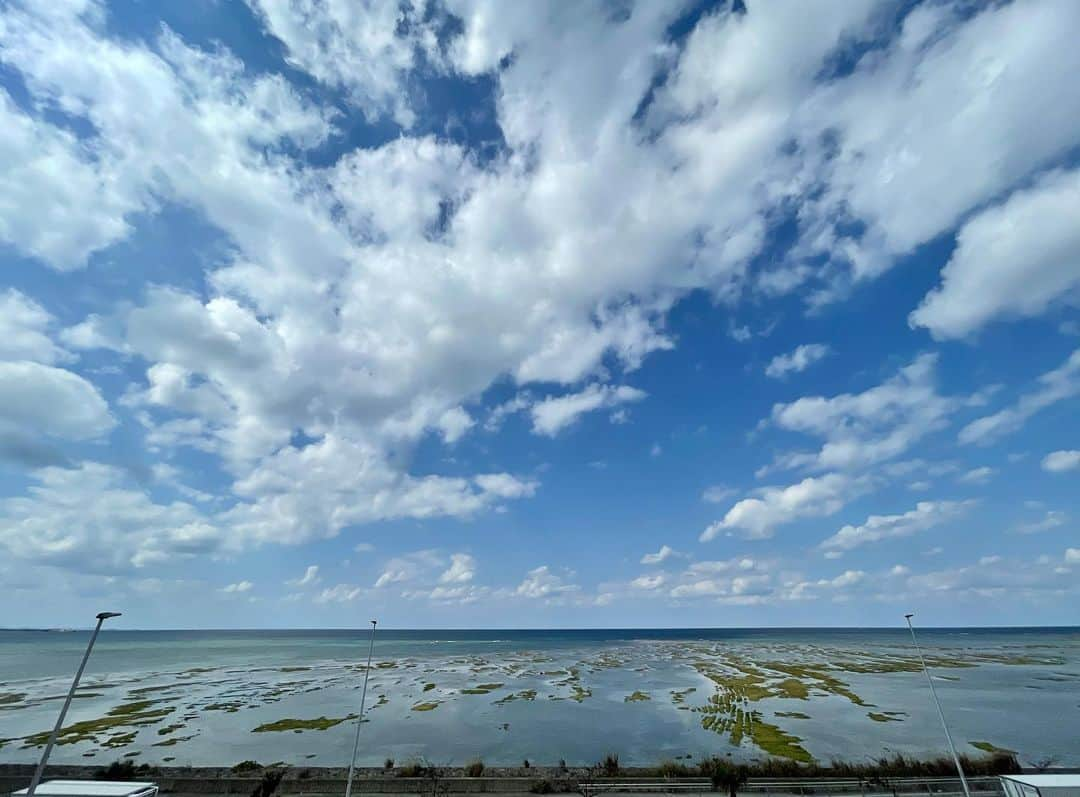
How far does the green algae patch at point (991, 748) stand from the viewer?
153ft

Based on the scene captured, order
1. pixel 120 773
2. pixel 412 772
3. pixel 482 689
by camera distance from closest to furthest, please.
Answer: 1. pixel 120 773
2. pixel 412 772
3. pixel 482 689

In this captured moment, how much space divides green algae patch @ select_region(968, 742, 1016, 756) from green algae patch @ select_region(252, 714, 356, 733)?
6475 cm

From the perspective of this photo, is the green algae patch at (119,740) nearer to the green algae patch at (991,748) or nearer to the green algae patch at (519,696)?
the green algae patch at (519,696)

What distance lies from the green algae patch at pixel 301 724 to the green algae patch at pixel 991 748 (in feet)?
212

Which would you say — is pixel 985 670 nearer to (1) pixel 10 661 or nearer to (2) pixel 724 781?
(2) pixel 724 781

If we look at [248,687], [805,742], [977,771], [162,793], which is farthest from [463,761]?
[248,687]

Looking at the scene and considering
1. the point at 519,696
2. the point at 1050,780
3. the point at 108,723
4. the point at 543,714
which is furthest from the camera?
the point at 519,696

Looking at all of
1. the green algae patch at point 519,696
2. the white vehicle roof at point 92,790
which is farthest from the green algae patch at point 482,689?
the white vehicle roof at point 92,790

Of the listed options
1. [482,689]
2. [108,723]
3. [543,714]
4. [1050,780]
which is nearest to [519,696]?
[482,689]

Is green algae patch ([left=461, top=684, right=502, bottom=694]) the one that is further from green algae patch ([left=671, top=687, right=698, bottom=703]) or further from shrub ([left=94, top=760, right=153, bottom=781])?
shrub ([left=94, top=760, right=153, bottom=781])

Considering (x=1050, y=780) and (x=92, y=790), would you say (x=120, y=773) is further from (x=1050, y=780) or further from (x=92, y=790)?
(x=1050, y=780)

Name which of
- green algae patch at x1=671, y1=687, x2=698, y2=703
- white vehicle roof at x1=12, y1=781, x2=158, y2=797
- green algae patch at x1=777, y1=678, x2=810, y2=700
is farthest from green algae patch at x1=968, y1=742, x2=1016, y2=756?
white vehicle roof at x1=12, y1=781, x2=158, y2=797

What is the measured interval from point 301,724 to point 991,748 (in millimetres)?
69725

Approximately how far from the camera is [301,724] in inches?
2355
